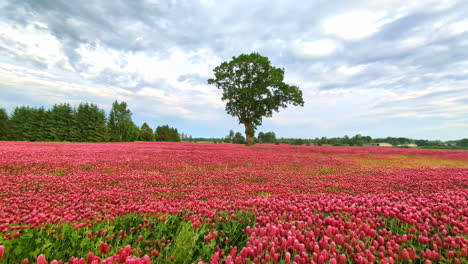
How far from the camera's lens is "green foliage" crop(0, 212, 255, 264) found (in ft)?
8.48

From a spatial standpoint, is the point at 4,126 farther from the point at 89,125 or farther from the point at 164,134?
the point at 164,134

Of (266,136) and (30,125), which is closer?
(30,125)

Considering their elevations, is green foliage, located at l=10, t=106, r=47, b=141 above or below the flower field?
above

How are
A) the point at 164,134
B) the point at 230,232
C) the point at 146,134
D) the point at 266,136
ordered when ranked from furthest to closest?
the point at 266,136 < the point at 164,134 < the point at 146,134 < the point at 230,232

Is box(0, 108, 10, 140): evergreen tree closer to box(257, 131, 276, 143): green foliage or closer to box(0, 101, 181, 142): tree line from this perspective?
box(0, 101, 181, 142): tree line

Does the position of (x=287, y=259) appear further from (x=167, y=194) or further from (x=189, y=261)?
(x=167, y=194)

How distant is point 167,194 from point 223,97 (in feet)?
117

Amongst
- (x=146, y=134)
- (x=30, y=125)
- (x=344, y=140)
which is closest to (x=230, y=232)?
(x=30, y=125)

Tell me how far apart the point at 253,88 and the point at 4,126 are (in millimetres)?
76451

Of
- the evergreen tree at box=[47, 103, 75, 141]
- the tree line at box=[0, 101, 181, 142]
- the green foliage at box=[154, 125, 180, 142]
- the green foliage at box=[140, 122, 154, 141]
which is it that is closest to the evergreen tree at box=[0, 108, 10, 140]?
the tree line at box=[0, 101, 181, 142]

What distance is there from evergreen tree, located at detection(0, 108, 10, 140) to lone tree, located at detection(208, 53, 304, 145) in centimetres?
6659

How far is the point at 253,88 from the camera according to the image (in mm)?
39188

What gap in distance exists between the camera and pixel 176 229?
3.59m

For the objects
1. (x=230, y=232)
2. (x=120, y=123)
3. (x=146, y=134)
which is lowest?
(x=230, y=232)
